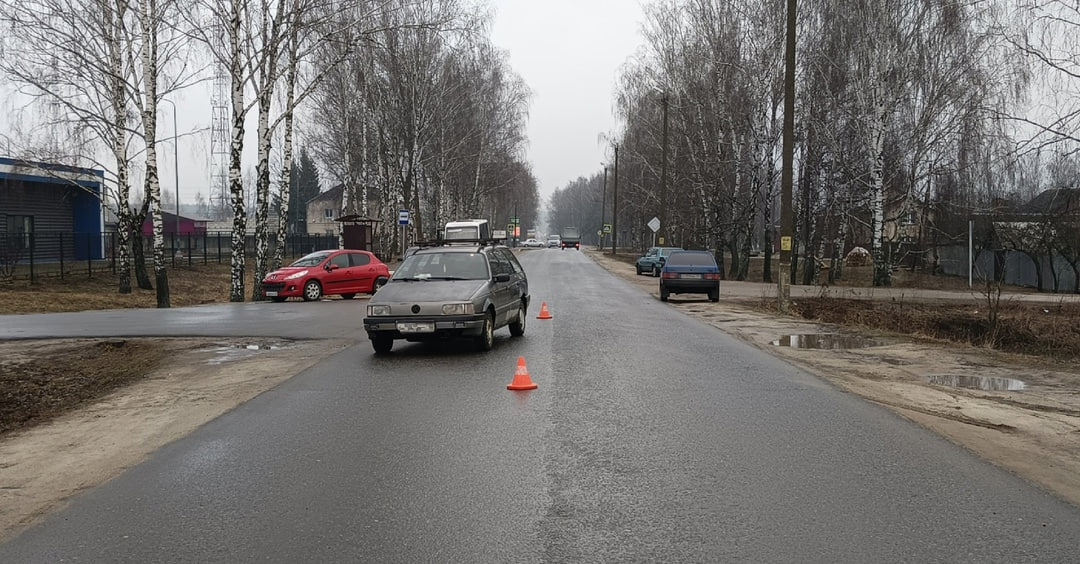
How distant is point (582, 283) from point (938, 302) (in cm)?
1247

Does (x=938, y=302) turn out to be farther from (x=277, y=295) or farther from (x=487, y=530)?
(x=487, y=530)

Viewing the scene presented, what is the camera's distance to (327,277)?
23.0 metres

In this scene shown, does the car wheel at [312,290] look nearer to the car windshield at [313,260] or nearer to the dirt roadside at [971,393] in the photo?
the car windshield at [313,260]

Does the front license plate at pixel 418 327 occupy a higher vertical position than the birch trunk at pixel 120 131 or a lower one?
lower

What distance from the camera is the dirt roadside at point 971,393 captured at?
640 centimetres

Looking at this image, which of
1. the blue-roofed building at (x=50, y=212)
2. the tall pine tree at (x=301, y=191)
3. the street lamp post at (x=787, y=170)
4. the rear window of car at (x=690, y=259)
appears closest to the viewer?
the street lamp post at (x=787, y=170)

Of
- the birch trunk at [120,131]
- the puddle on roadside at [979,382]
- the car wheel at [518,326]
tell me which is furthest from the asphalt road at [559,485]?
the birch trunk at [120,131]

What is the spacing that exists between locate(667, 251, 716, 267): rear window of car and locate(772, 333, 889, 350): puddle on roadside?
29.7ft

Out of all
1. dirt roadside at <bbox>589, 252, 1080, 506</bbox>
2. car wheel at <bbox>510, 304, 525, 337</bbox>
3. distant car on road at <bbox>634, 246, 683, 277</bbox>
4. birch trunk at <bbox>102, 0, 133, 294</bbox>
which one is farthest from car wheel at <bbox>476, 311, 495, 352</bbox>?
distant car on road at <bbox>634, 246, 683, 277</bbox>

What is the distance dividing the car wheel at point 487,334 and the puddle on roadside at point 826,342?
191 inches

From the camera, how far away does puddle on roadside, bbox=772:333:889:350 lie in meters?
13.3

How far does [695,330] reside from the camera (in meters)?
15.5

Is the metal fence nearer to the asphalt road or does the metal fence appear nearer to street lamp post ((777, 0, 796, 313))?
street lamp post ((777, 0, 796, 313))

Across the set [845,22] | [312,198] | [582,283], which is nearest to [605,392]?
[582,283]
